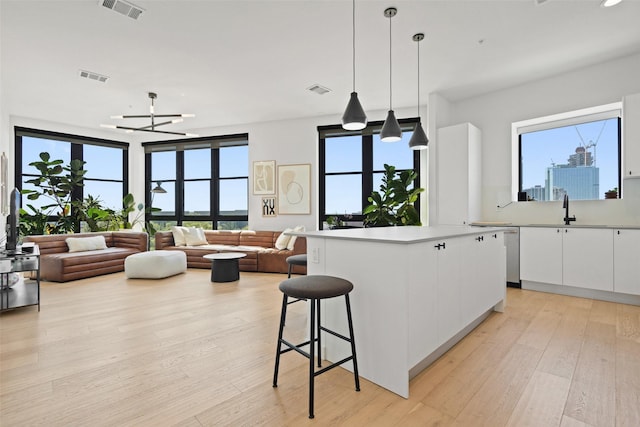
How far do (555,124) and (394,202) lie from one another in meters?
2.65

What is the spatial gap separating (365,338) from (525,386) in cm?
100

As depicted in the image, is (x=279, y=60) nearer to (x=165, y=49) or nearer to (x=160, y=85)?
(x=165, y=49)

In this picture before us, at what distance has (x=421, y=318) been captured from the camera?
6.64 ft

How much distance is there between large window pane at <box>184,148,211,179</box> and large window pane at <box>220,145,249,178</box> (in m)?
0.39

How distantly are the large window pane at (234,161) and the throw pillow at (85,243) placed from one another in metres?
2.77

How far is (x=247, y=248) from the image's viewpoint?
251 inches

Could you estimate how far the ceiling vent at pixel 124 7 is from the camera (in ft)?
9.78

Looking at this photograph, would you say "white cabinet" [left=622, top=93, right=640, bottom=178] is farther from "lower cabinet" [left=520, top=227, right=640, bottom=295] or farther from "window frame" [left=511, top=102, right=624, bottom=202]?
"lower cabinet" [left=520, top=227, right=640, bottom=295]

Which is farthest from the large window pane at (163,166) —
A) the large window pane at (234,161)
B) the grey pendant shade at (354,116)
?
the grey pendant shade at (354,116)

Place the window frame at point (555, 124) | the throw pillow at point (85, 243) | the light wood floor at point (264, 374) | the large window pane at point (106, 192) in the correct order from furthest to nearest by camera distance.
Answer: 1. the large window pane at point (106, 192)
2. the throw pillow at point (85, 243)
3. the window frame at point (555, 124)
4. the light wood floor at point (264, 374)

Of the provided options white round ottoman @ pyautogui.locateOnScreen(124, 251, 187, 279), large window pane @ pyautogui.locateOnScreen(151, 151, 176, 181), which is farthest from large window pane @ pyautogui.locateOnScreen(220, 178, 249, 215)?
white round ottoman @ pyautogui.locateOnScreen(124, 251, 187, 279)

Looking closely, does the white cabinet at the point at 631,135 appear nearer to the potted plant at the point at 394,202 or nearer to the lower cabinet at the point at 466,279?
the lower cabinet at the point at 466,279

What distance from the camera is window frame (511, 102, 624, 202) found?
172 inches

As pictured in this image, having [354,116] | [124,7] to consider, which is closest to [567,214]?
[354,116]
